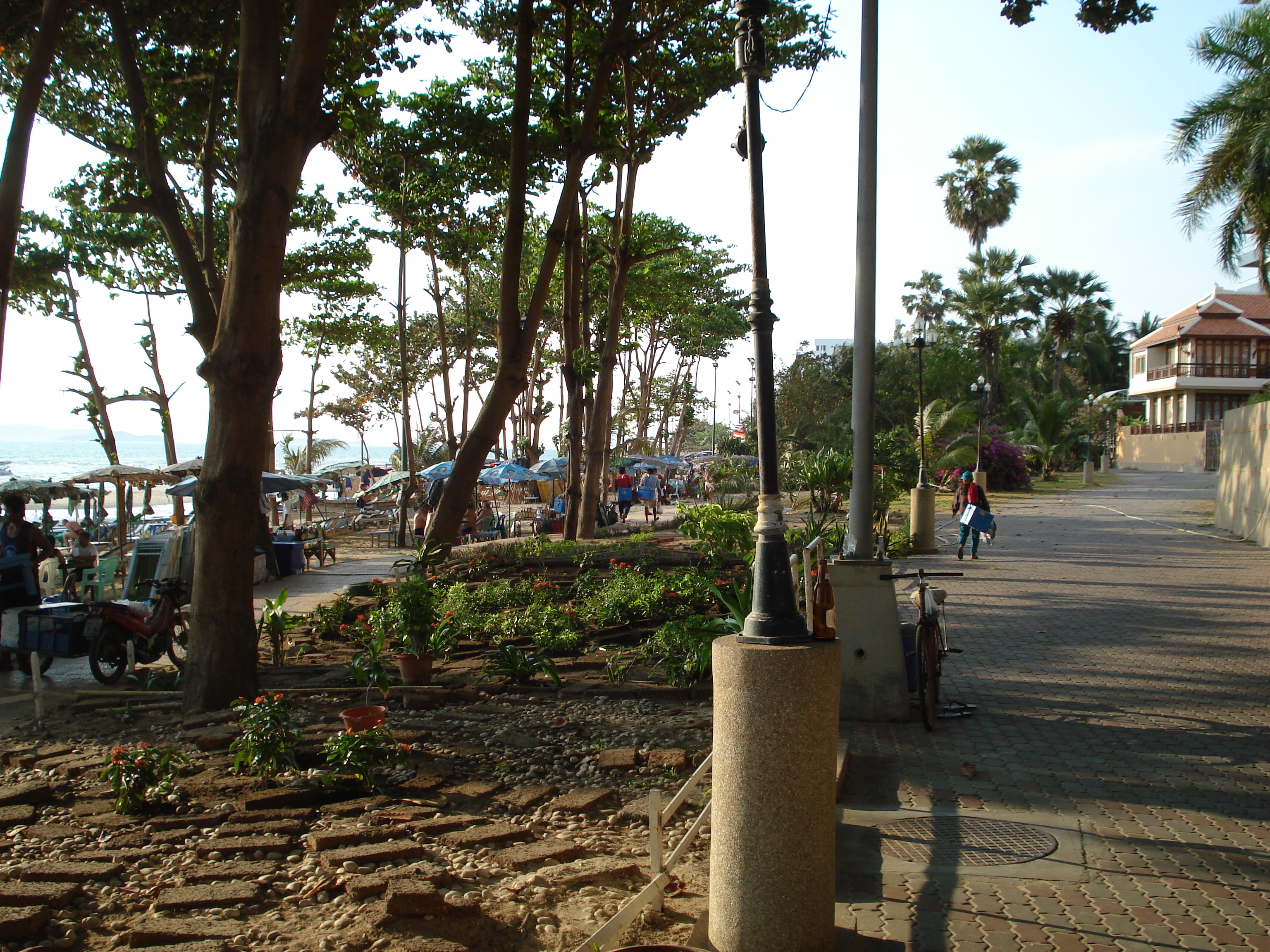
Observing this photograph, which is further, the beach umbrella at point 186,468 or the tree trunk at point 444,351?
the tree trunk at point 444,351

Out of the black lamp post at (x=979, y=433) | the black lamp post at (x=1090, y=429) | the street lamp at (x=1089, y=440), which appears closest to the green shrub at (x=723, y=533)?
the black lamp post at (x=979, y=433)

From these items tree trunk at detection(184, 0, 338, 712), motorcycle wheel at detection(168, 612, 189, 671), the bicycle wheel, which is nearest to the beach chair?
motorcycle wheel at detection(168, 612, 189, 671)

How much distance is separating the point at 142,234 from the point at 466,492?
12.5m

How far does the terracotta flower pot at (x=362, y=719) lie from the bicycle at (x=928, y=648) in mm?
3711

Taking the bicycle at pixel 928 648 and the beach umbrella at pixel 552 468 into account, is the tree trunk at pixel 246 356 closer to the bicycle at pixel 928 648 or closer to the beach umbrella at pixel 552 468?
the bicycle at pixel 928 648

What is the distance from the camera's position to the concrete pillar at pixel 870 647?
6.93 m

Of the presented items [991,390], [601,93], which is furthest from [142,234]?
[991,390]

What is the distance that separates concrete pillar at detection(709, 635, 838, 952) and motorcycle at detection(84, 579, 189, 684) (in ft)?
22.9

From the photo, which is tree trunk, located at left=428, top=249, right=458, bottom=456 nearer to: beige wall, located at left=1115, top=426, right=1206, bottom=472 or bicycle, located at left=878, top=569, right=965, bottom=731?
bicycle, located at left=878, top=569, right=965, bottom=731

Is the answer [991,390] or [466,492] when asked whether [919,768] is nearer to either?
[466,492]

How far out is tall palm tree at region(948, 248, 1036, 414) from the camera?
51125 mm

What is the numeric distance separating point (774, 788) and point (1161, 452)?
63825 mm

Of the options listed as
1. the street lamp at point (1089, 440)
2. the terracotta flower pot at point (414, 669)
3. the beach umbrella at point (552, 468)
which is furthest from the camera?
the street lamp at point (1089, 440)

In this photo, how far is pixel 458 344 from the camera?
47.6 meters
